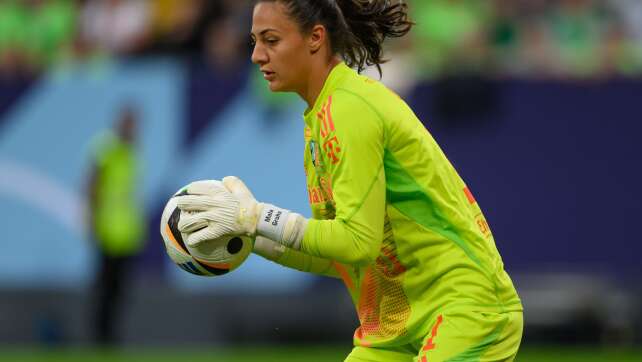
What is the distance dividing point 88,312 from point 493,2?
5426 millimetres

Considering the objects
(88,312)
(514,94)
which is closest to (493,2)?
(514,94)

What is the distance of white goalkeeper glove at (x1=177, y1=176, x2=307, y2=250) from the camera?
5.23 metres

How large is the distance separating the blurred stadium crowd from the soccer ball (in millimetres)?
8220

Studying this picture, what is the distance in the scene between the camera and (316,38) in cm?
541

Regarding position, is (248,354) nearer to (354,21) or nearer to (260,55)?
(354,21)

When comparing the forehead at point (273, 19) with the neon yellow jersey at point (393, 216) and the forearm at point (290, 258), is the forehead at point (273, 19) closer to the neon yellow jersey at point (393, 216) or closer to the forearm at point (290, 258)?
the neon yellow jersey at point (393, 216)

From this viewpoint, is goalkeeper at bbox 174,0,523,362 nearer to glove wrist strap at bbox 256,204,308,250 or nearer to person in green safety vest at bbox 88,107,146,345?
glove wrist strap at bbox 256,204,308,250

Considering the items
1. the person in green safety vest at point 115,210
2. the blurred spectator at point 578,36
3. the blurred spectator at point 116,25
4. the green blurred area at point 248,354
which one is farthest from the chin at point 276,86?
the blurred spectator at point 116,25

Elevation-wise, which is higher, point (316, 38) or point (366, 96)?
point (316, 38)

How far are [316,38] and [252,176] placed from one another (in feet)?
28.1

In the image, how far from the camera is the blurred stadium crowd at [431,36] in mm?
14172

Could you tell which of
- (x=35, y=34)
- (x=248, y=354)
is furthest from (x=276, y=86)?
(x=35, y=34)

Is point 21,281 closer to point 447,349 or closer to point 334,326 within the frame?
point 334,326

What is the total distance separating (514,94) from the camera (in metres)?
14.0
